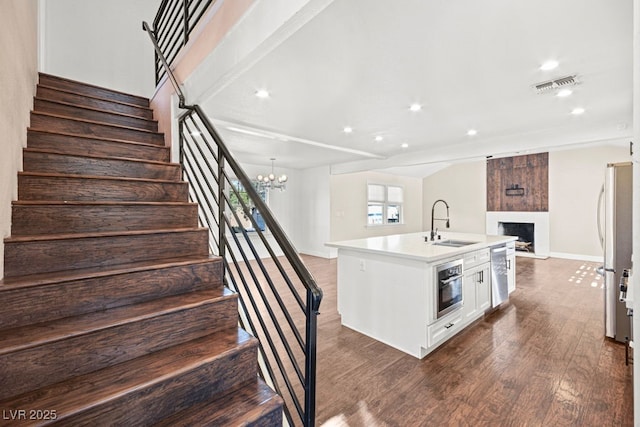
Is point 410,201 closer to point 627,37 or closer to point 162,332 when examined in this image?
point 627,37

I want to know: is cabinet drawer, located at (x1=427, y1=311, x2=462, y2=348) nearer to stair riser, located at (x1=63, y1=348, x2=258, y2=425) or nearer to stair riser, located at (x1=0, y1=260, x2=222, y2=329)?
stair riser, located at (x1=63, y1=348, x2=258, y2=425)

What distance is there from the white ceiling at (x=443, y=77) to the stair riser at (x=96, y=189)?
1020mm

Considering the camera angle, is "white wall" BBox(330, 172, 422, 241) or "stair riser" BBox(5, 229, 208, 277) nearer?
"stair riser" BBox(5, 229, 208, 277)

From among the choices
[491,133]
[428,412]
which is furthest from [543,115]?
[428,412]

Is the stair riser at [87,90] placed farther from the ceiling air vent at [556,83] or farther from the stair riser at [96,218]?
the ceiling air vent at [556,83]

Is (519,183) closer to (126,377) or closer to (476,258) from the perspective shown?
(476,258)

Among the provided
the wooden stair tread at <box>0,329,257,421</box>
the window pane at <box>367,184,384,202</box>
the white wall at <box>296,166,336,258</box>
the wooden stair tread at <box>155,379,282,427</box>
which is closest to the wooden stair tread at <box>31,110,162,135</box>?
the wooden stair tread at <box>0,329,257,421</box>

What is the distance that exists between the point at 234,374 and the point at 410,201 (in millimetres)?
9172

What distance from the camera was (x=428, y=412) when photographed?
5.88ft

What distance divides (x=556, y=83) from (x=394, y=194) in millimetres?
6532

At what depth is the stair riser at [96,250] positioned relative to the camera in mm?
1374

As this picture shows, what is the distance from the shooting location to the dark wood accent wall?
749 centimetres

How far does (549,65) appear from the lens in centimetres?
224

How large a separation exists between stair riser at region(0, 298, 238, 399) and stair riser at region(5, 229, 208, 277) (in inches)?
20.9
